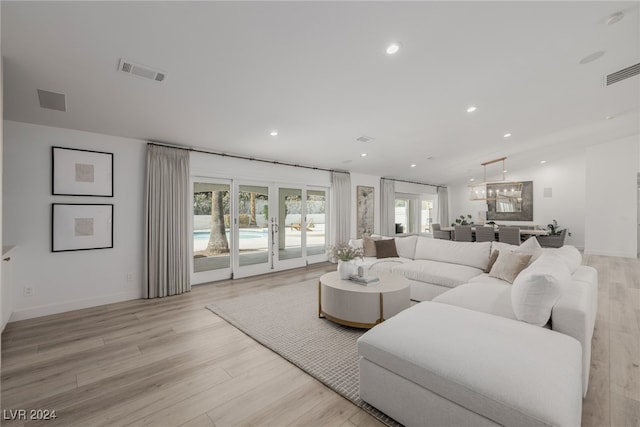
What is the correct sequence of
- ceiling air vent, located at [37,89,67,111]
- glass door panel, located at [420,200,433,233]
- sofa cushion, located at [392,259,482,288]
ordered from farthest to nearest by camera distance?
1. glass door panel, located at [420,200,433,233]
2. sofa cushion, located at [392,259,482,288]
3. ceiling air vent, located at [37,89,67,111]

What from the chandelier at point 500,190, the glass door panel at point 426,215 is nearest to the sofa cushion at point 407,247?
→ the chandelier at point 500,190

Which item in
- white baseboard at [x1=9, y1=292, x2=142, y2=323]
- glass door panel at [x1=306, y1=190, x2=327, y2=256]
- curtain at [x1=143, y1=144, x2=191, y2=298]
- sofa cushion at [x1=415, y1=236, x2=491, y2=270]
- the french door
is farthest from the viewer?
glass door panel at [x1=306, y1=190, x2=327, y2=256]

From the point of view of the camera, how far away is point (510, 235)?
6336 mm

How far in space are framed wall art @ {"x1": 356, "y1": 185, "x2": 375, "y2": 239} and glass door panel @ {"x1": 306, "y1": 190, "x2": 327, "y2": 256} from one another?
109cm

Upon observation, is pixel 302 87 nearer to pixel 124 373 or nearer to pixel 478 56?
pixel 478 56

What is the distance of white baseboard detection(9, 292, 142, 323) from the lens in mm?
3383

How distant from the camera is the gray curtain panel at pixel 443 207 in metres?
11.0

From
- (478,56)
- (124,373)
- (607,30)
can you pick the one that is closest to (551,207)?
(607,30)

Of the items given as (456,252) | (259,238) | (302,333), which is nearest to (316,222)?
(259,238)

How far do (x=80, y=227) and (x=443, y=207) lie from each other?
11.1 m

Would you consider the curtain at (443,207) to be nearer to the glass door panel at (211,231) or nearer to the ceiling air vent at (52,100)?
the glass door panel at (211,231)

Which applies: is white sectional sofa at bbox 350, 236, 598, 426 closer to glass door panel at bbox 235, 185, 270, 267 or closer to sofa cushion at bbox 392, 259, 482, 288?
sofa cushion at bbox 392, 259, 482, 288

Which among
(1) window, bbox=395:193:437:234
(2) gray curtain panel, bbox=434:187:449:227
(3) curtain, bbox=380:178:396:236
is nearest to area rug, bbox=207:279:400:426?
(3) curtain, bbox=380:178:396:236

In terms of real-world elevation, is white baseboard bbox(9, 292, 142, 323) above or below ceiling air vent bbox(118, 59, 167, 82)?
below
